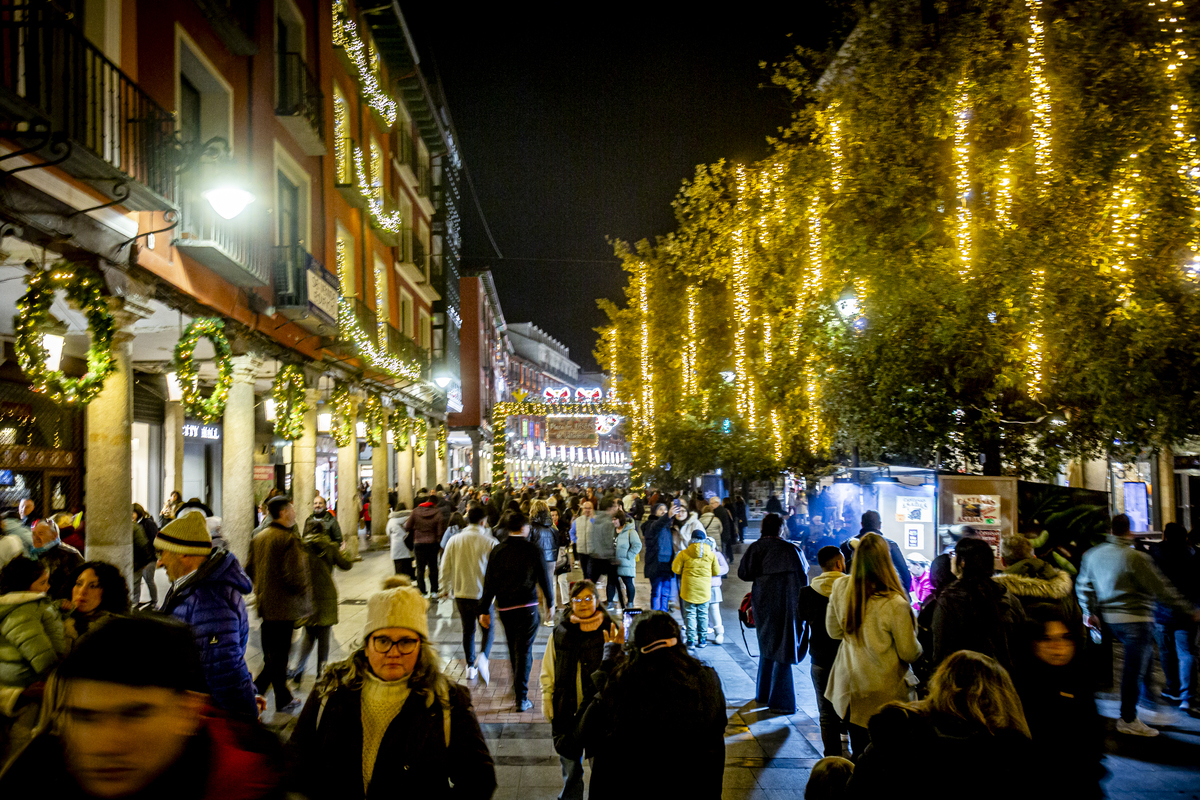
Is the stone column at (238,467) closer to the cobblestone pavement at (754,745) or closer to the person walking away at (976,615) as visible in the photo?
the cobblestone pavement at (754,745)

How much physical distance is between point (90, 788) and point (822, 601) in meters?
5.25

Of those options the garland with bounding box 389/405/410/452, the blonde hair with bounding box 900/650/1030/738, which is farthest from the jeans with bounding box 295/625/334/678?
the garland with bounding box 389/405/410/452

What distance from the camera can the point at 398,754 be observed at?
9.18ft

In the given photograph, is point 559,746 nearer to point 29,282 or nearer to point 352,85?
point 29,282

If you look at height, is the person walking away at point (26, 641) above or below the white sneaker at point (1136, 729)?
above

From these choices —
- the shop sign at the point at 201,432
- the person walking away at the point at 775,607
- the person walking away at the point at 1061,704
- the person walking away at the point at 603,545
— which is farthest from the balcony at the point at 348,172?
the person walking away at the point at 1061,704

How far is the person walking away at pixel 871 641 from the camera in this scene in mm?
5035

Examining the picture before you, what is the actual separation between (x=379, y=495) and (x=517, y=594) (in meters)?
17.8

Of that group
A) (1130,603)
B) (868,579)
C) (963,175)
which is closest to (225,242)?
(868,579)

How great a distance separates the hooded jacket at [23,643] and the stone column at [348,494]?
51.2 ft

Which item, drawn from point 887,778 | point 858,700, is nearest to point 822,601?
point 858,700

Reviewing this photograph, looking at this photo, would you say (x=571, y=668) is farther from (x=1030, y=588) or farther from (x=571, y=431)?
(x=571, y=431)

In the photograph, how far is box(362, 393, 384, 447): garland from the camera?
20.0 metres

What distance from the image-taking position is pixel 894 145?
1305 centimetres
